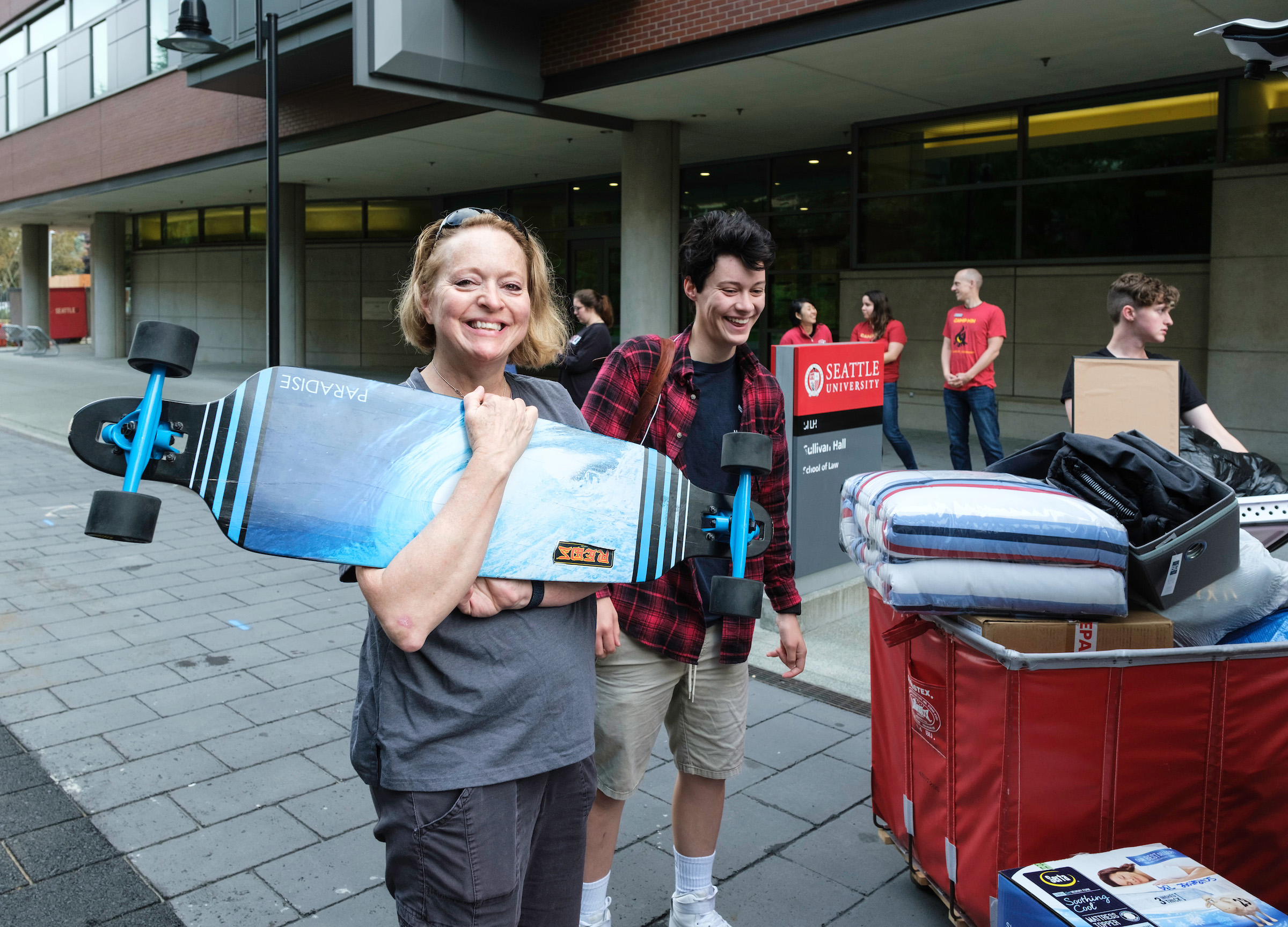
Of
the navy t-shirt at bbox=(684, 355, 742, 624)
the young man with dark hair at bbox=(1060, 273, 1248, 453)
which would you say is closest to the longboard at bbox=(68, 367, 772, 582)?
the navy t-shirt at bbox=(684, 355, 742, 624)

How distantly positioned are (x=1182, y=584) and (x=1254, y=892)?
2.61 ft

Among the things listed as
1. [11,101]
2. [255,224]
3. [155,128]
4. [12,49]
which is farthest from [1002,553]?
[12,49]

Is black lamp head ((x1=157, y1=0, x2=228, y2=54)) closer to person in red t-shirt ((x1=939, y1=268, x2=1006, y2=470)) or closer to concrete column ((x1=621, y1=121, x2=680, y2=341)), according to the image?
concrete column ((x1=621, y1=121, x2=680, y2=341))

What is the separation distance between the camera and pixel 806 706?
461cm

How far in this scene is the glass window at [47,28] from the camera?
2734 cm

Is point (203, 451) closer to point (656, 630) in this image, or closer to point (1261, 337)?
point (656, 630)

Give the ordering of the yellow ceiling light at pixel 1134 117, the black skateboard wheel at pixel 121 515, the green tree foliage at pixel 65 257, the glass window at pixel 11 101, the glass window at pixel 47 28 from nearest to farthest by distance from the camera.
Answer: the black skateboard wheel at pixel 121 515 → the yellow ceiling light at pixel 1134 117 → the glass window at pixel 47 28 → the glass window at pixel 11 101 → the green tree foliage at pixel 65 257

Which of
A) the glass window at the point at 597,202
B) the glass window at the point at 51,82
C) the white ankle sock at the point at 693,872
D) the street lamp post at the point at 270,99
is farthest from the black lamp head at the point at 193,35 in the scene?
the glass window at the point at 51,82

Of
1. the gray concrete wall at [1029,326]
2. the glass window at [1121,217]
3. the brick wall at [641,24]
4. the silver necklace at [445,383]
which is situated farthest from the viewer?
the gray concrete wall at [1029,326]

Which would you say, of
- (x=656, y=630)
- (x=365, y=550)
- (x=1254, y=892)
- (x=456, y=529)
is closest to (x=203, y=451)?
(x=365, y=550)

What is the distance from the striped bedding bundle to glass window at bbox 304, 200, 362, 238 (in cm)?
2639

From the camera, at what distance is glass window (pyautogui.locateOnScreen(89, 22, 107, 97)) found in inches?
973

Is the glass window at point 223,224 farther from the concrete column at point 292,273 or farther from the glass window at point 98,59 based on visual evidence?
the concrete column at point 292,273

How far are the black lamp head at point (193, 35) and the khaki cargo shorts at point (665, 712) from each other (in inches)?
368
